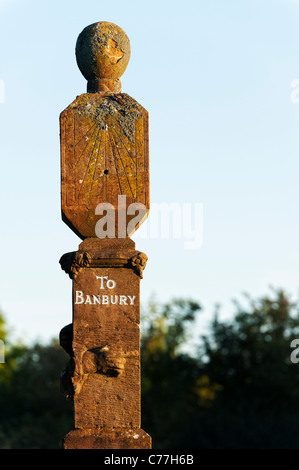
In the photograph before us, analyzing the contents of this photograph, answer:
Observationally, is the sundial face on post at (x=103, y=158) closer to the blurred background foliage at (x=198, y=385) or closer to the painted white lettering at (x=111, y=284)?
the painted white lettering at (x=111, y=284)

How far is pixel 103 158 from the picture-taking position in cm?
523

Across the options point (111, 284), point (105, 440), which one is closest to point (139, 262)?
point (111, 284)

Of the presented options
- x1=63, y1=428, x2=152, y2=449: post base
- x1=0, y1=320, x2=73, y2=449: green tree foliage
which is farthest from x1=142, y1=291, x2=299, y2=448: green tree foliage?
x1=63, y1=428, x2=152, y2=449: post base

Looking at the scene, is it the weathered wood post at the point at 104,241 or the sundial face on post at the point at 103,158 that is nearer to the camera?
the weathered wood post at the point at 104,241

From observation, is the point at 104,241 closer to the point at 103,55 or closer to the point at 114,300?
the point at 114,300

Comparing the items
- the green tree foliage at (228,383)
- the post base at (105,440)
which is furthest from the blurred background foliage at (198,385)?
the post base at (105,440)

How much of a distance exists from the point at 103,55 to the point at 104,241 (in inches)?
54.4

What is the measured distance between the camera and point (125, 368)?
4.96m

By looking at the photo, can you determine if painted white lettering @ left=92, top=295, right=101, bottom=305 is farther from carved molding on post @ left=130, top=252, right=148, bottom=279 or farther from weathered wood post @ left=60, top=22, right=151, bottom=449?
carved molding on post @ left=130, top=252, right=148, bottom=279

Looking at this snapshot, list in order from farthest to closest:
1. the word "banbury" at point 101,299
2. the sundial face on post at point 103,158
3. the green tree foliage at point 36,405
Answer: the green tree foliage at point 36,405 → the sundial face on post at point 103,158 → the word "banbury" at point 101,299

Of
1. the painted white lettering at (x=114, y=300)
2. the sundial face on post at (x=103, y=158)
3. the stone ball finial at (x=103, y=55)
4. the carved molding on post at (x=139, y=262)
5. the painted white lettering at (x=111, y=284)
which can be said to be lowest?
the painted white lettering at (x=114, y=300)

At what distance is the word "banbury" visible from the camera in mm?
5020

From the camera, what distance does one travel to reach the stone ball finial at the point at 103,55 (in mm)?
5340

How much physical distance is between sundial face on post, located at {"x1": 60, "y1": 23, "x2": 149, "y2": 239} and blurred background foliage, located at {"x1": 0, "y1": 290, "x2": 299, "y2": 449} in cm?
1476
